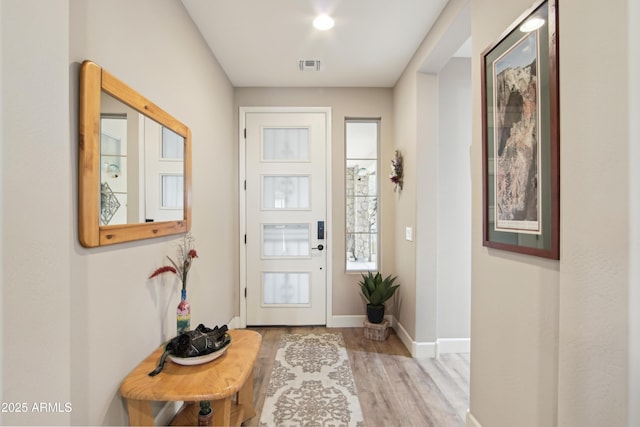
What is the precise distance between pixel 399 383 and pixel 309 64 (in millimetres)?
2777

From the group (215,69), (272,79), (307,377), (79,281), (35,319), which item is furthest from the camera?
(272,79)

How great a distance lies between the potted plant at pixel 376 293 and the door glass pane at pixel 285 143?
1.51m

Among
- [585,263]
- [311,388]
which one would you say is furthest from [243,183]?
[585,263]

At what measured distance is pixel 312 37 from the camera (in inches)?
92.5

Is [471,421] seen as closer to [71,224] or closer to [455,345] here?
[455,345]

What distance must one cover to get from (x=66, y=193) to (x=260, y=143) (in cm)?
252

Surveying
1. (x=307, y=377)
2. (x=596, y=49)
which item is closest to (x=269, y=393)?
(x=307, y=377)

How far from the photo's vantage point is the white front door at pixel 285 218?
3266 millimetres

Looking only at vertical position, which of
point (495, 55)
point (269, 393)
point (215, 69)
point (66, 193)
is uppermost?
point (215, 69)

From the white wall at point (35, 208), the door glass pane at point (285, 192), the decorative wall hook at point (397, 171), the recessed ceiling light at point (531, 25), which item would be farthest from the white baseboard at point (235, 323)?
the recessed ceiling light at point (531, 25)

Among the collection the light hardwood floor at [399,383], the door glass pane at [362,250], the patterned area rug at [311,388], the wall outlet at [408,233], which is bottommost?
the light hardwood floor at [399,383]

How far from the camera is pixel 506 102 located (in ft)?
4.39

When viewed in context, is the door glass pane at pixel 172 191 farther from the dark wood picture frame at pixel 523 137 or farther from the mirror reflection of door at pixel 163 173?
the dark wood picture frame at pixel 523 137

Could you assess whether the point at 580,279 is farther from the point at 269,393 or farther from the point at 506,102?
the point at 269,393
